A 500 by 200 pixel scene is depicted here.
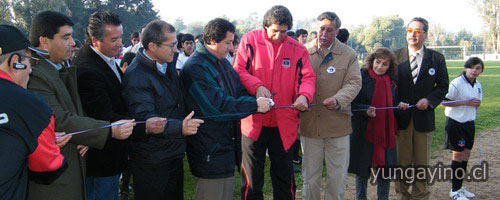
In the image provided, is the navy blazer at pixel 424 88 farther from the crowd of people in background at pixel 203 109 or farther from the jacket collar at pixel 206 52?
the jacket collar at pixel 206 52

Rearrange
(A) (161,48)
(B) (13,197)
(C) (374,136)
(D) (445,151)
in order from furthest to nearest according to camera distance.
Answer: (D) (445,151)
(C) (374,136)
(A) (161,48)
(B) (13,197)

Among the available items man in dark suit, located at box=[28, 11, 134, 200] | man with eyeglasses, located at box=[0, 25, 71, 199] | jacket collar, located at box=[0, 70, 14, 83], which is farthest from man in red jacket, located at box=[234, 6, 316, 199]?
jacket collar, located at box=[0, 70, 14, 83]

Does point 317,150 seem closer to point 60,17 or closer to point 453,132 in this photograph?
point 453,132

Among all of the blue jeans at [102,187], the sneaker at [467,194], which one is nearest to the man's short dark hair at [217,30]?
the blue jeans at [102,187]

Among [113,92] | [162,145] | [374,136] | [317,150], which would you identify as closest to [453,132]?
[374,136]

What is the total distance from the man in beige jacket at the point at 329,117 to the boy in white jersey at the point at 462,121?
2170mm

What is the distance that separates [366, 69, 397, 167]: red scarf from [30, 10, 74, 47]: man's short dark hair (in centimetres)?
375

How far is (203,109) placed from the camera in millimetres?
3363

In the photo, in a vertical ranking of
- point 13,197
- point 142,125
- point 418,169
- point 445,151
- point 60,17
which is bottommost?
point 445,151

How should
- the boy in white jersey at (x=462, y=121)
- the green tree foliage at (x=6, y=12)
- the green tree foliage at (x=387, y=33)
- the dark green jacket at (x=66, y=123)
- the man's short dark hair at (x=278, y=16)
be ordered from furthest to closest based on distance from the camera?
the green tree foliage at (x=387, y=33) → the green tree foliage at (x=6, y=12) → the boy in white jersey at (x=462, y=121) → the man's short dark hair at (x=278, y=16) → the dark green jacket at (x=66, y=123)

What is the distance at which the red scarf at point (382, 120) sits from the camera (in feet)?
16.2

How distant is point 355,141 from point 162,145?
2945 millimetres

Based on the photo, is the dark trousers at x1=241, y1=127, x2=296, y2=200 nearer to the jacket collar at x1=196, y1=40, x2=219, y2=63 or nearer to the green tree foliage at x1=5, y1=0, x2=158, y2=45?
the jacket collar at x1=196, y1=40, x2=219, y2=63

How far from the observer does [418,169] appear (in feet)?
16.5
